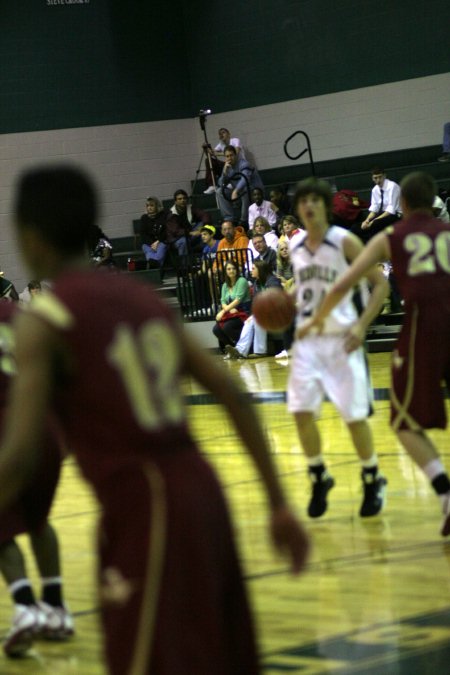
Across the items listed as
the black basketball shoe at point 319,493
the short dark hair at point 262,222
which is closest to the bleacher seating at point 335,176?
the short dark hair at point 262,222

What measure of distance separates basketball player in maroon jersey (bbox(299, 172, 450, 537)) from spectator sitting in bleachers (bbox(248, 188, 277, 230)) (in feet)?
38.3

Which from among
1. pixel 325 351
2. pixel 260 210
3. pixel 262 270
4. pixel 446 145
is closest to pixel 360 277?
pixel 325 351

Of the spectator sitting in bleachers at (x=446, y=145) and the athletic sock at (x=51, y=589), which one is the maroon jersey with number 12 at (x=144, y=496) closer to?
the athletic sock at (x=51, y=589)

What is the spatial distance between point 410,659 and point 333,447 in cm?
447

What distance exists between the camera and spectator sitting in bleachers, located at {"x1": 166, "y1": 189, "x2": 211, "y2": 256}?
17438 mm

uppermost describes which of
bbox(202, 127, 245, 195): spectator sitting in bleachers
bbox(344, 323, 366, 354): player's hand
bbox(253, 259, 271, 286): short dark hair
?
bbox(202, 127, 245, 195): spectator sitting in bleachers

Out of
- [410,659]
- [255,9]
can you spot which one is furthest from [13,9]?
[410,659]

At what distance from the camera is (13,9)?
19359 mm

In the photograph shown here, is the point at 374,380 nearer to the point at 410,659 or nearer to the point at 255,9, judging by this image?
the point at 410,659

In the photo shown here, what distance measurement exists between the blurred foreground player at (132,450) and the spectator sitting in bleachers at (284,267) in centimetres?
1217

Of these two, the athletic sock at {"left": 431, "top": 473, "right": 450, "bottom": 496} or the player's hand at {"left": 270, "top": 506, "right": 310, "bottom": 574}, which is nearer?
the player's hand at {"left": 270, "top": 506, "right": 310, "bottom": 574}

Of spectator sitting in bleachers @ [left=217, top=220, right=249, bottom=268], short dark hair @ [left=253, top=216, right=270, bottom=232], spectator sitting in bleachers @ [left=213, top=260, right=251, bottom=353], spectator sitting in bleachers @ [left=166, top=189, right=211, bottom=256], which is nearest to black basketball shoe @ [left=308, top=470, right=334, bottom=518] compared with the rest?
spectator sitting in bleachers @ [left=213, top=260, right=251, bottom=353]

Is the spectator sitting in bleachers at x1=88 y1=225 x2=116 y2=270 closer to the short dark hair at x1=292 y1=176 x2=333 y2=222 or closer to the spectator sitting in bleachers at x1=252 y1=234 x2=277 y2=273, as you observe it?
the spectator sitting in bleachers at x1=252 y1=234 x2=277 y2=273

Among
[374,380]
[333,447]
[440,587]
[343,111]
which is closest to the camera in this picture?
[440,587]
